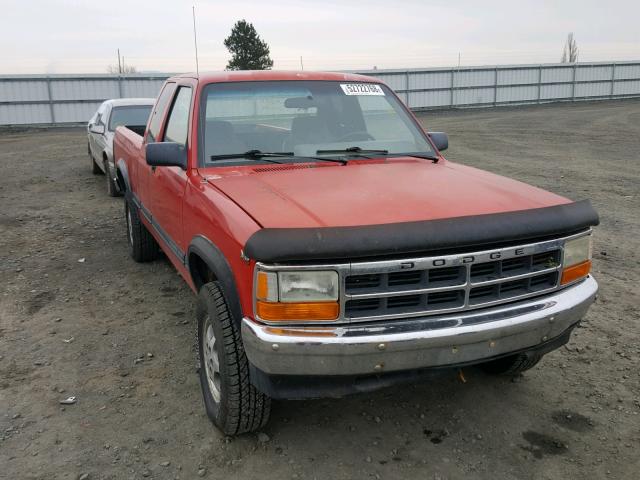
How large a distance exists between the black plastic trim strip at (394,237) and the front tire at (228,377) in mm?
573

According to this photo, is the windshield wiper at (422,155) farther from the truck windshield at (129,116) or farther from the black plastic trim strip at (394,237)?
the truck windshield at (129,116)

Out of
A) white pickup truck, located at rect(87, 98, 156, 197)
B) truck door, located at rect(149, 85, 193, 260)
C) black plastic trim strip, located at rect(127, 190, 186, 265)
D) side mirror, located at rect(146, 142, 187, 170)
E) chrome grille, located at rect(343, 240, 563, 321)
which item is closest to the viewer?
chrome grille, located at rect(343, 240, 563, 321)

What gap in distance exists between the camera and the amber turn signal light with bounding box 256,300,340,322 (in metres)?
2.43

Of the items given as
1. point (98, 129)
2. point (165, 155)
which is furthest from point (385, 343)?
point (98, 129)

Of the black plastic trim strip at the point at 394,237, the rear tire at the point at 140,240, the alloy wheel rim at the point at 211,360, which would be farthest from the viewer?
the rear tire at the point at 140,240

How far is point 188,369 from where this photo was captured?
3.81 meters

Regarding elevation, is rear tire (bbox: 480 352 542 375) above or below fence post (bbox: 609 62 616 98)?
below

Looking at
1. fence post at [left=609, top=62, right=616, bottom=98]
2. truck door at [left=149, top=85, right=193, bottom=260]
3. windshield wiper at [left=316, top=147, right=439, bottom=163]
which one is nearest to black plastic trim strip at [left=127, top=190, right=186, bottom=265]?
truck door at [left=149, top=85, right=193, bottom=260]

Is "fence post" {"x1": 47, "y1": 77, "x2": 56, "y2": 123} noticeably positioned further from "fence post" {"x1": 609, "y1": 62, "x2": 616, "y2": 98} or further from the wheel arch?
"fence post" {"x1": 609, "y1": 62, "x2": 616, "y2": 98}

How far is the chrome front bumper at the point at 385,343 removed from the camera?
2.40 m

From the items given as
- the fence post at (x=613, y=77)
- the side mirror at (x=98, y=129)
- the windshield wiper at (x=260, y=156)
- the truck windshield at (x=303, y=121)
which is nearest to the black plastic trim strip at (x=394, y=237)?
the windshield wiper at (x=260, y=156)

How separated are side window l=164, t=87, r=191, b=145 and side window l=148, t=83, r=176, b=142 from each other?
279mm

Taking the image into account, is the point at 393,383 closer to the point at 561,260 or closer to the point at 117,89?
the point at 561,260

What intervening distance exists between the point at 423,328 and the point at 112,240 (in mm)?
A: 5420
